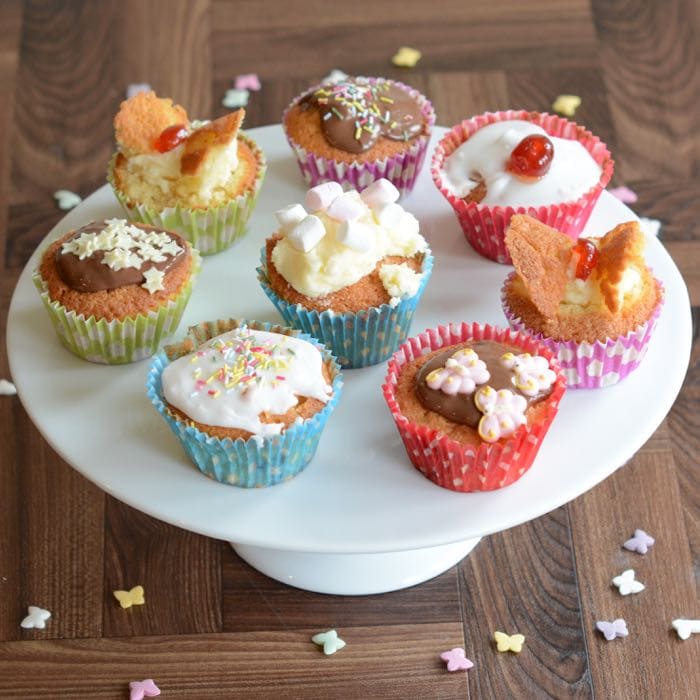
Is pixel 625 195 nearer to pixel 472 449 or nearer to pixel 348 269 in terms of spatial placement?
pixel 348 269

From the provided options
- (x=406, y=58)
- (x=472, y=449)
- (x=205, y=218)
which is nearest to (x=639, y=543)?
(x=472, y=449)

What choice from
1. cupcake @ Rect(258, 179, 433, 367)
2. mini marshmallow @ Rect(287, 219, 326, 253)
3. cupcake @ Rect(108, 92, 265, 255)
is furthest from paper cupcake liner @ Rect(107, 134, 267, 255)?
mini marshmallow @ Rect(287, 219, 326, 253)

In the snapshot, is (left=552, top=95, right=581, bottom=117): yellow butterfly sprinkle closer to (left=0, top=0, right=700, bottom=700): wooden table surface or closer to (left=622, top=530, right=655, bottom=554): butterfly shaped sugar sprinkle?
(left=0, top=0, right=700, bottom=700): wooden table surface

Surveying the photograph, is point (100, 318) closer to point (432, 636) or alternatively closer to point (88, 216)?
point (88, 216)

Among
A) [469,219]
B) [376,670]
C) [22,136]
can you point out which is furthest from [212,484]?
[22,136]

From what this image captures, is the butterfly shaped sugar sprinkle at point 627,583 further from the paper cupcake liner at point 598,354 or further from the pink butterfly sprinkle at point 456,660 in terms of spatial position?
the paper cupcake liner at point 598,354

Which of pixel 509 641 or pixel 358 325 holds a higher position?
pixel 358 325

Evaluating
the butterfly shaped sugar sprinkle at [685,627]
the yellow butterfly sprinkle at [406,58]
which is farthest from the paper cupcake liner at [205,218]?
the yellow butterfly sprinkle at [406,58]
